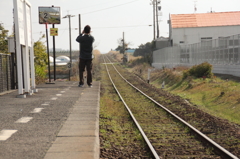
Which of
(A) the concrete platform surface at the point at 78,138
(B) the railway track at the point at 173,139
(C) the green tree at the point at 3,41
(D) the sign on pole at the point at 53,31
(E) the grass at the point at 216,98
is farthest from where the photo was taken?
(C) the green tree at the point at 3,41

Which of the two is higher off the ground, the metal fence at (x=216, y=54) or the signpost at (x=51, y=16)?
the signpost at (x=51, y=16)

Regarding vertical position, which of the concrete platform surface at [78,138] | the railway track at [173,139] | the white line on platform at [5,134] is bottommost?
the railway track at [173,139]

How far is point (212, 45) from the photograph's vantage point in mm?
25531

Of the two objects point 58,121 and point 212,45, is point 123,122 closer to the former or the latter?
point 58,121

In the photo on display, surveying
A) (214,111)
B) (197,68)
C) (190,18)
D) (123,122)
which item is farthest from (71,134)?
(190,18)

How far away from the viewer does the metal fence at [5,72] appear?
43.3 ft

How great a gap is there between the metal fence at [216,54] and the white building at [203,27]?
49.7 ft

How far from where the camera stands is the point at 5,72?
13.8 meters

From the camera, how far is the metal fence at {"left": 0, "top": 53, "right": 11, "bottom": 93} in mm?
13210

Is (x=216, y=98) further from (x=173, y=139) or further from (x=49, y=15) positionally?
(x=49, y=15)

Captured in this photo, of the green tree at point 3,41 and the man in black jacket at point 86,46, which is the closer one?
the man in black jacket at point 86,46

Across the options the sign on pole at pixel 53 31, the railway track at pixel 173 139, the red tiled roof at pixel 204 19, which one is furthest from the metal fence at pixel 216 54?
the red tiled roof at pixel 204 19

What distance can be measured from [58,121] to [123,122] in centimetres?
232

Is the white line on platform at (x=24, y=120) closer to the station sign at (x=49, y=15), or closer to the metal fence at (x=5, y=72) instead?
the metal fence at (x=5, y=72)
